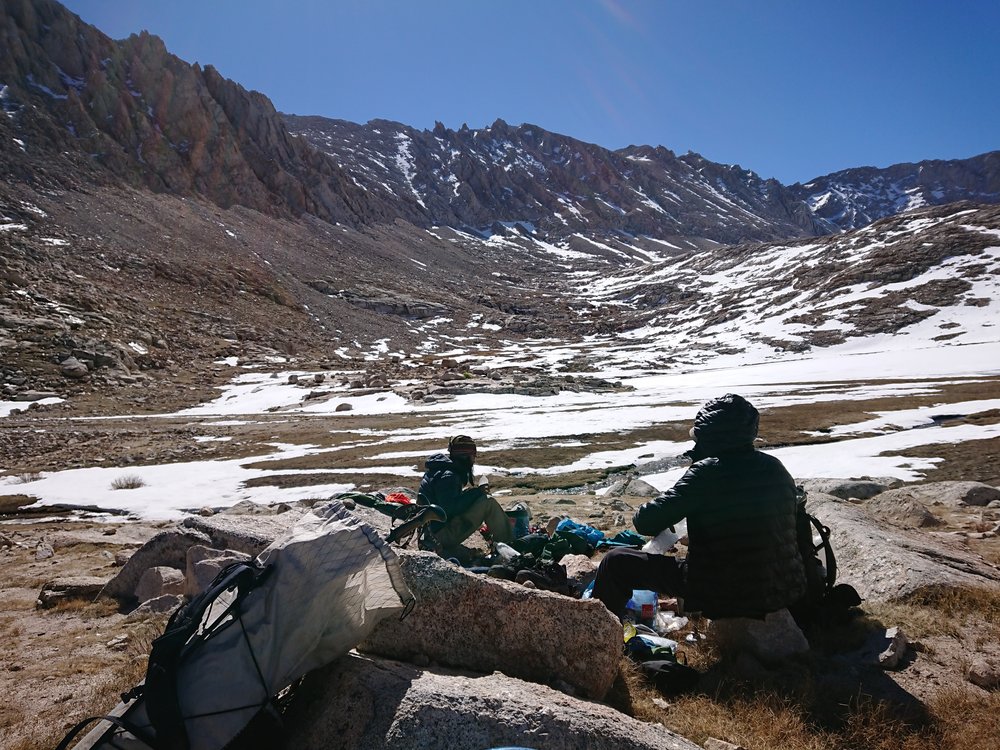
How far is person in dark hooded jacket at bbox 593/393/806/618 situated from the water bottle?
97 cm

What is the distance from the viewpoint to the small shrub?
1720 cm

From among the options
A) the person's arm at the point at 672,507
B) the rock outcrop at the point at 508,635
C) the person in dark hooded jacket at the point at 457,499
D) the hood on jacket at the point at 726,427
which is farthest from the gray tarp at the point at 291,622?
the person in dark hooded jacket at the point at 457,499

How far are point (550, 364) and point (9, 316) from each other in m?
54.7

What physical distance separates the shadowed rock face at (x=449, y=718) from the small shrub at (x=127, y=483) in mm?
17675

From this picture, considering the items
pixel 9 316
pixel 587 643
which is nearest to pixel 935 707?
pixel 587 643

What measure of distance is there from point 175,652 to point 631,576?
3.53 m

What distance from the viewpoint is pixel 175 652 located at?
9.27 ft

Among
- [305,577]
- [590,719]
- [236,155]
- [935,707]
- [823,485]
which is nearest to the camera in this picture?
[590,719]

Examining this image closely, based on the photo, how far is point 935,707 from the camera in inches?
142

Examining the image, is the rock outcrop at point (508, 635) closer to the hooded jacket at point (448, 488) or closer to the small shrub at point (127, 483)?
the hooded jacket at point (448, 488)

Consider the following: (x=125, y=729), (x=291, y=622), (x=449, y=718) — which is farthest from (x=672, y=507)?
(x=125, y=729)

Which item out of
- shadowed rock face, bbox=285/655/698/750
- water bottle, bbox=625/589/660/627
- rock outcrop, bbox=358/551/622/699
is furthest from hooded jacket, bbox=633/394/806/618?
shadowed rock face, bbox=285/655/698/750

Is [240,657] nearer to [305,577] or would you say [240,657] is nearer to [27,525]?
[305,577]

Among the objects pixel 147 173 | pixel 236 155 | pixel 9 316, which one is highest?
pixel 236 155
